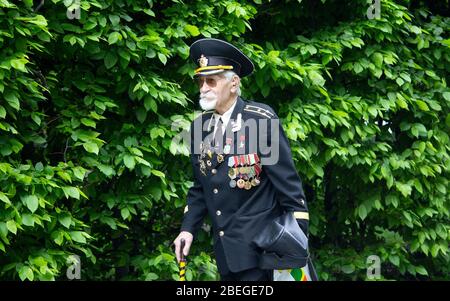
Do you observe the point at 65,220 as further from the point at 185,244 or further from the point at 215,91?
the point at 215,91

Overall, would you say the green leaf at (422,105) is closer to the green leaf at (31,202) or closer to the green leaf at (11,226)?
the green leaf at (31,202)

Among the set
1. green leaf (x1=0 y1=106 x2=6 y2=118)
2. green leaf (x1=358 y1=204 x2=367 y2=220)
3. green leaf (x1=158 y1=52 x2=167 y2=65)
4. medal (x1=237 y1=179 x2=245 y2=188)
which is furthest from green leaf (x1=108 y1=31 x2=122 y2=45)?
green leaf (x1=358 y1=204 x2=367 y2=220)

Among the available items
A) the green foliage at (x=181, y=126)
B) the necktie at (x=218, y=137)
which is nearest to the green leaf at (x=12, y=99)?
the green foliage at (x=181, y=126)

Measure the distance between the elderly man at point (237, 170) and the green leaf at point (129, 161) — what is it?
1.22 metres

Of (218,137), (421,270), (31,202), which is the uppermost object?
(218,137)

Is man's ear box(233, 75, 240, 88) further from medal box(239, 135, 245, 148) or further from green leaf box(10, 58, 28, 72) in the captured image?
green leaf box(10, 58, 28, 72)

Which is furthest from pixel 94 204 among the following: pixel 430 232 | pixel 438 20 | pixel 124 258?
pixel 438 20

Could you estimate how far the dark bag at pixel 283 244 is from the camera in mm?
4289

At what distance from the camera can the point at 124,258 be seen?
21.8 ft

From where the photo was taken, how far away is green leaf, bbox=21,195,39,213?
5.40 metres

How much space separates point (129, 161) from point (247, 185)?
158 centimetres

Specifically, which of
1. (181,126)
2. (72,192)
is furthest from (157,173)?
(72,192)

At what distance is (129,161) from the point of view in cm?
590

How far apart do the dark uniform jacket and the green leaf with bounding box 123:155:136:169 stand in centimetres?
126
